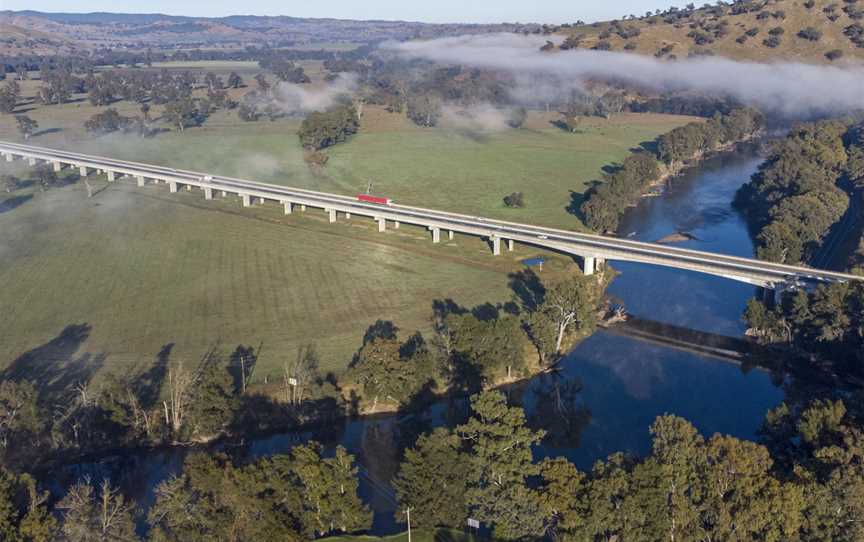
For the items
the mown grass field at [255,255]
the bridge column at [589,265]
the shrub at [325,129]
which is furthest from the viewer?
the shrub at [325,129]

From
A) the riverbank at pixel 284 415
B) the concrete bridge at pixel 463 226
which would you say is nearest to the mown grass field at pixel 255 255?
the concrete bridge at pixel 463 226

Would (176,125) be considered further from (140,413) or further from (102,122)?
(140,413)

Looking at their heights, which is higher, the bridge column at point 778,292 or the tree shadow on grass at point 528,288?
the bridge column at point 778,292

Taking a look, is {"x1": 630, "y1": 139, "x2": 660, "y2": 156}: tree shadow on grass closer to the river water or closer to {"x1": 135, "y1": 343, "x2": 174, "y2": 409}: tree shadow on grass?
the river water

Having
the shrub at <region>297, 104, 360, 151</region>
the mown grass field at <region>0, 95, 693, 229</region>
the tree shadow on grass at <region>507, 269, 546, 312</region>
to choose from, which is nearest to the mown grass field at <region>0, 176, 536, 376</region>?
the tree shadow on grass at <region>507, 269, 546, 312</region>

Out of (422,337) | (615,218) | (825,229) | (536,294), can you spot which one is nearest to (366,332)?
(422,337)

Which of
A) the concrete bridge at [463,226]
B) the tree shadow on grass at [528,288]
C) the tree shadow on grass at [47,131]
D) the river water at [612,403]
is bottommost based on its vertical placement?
the river water at [612,403]

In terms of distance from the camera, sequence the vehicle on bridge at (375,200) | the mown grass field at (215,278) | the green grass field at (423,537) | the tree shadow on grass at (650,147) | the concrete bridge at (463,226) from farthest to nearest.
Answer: the tree shadow on grass at (650,147), the vehicle on bridge at (375,200), the concrete bridge at (463,226), the mown grass field at (215,278), the green grass field at (423,537)

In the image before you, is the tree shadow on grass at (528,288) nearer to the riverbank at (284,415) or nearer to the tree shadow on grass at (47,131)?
the riverbank at (284,415)
